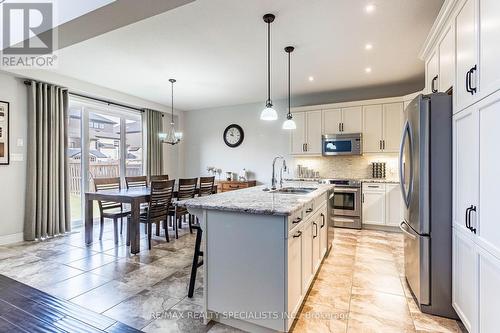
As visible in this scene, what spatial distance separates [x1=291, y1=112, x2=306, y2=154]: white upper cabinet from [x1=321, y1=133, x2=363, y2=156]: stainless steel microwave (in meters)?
0.44

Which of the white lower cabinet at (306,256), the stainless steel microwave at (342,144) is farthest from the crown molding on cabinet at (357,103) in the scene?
the white lower cabinet at (306,256)

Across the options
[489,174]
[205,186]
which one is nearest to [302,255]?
[489,174]

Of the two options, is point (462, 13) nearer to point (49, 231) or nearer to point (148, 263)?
point (148, 263)

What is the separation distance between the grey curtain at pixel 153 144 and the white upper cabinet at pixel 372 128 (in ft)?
15.6

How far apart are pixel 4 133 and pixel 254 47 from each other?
155 inches

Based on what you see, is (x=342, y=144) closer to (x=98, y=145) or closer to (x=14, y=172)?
(x=98, y=145)

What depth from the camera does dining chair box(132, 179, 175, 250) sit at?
3652mm

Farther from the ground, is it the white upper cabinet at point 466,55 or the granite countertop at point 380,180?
the white upper cabinet at point 466,55

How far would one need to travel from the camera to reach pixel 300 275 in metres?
2.08

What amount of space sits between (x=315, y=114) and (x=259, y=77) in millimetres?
1574

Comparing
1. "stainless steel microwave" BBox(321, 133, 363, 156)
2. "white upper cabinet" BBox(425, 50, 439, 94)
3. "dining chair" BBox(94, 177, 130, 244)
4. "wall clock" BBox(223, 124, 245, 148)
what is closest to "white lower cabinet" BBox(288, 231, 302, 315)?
"white upper cabinet" BBox(425, 50, 439, 94)

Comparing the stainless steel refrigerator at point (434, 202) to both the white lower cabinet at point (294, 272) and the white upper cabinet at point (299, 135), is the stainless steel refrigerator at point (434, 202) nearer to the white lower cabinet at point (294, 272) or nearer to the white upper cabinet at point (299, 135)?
the white lower cabinet at point (294, 272)

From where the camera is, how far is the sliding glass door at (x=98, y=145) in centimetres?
498

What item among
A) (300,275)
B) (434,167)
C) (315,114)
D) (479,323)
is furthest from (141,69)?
(479,323)
